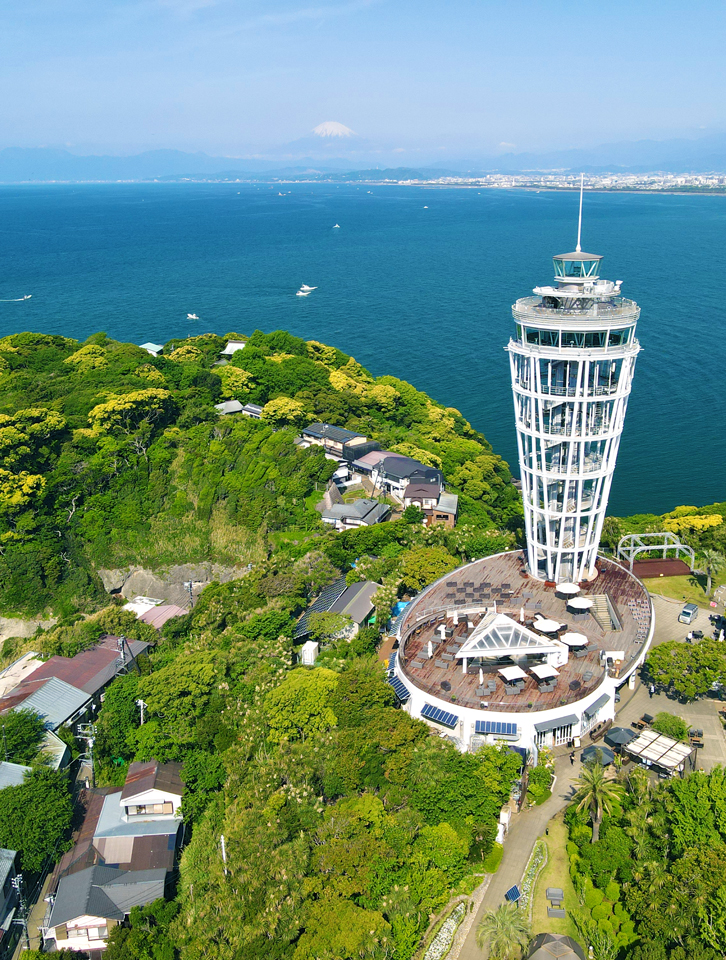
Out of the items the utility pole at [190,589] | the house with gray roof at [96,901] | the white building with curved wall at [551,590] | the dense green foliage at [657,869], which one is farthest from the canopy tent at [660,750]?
the utility pole at [190,589]

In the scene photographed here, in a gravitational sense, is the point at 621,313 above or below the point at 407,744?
above

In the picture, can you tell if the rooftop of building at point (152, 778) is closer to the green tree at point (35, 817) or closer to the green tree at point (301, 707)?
the green tree at point (35, 817)

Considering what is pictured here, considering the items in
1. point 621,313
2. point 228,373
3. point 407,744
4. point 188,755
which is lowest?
point 188,755

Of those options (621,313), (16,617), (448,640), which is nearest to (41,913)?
(448,640)

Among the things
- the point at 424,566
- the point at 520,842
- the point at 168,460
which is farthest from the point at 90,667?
the point at 520,842

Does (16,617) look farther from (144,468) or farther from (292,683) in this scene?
(292,683)

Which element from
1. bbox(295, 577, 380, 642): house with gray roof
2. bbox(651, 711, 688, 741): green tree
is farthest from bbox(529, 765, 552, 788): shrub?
bbox(295, 577, 380, 642): house with gray roof

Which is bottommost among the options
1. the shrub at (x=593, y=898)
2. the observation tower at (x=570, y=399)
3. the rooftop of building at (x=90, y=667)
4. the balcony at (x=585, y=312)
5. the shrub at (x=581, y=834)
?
the rooftop of building at (x=90, y=667)
